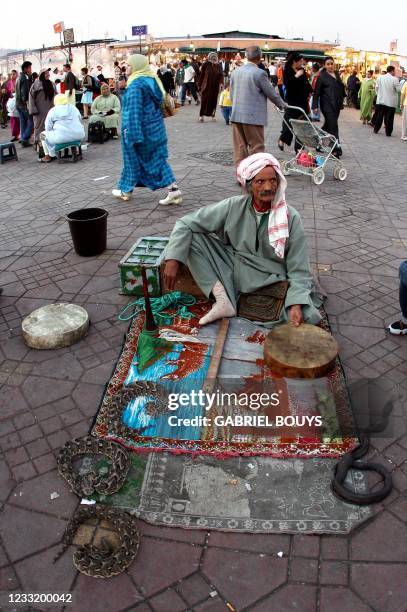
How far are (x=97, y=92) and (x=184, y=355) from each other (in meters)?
14.5

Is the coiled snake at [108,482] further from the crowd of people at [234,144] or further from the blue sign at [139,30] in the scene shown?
the blue sign at [139,30]

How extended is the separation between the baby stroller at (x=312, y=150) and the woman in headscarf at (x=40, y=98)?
5552 millimetres

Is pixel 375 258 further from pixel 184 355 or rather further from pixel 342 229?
pixel 184 355

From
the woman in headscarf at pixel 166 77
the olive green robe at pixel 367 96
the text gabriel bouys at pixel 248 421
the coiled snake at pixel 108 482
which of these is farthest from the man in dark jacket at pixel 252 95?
the woman in headscarf at pixel 166 77

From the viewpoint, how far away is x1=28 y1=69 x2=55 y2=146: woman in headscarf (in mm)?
10156

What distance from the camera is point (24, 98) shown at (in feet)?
35.0

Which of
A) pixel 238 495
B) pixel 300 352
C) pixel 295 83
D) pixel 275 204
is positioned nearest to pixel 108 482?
pixel 238 495

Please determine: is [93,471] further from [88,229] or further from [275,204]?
[88,229]

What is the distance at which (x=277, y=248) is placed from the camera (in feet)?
11.2

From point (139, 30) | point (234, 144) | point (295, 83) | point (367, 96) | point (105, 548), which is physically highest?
point (139, 30)

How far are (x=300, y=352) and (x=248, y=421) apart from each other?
1.65 feet

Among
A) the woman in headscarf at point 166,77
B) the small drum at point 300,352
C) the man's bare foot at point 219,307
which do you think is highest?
the woman in headscarf at point 166,77

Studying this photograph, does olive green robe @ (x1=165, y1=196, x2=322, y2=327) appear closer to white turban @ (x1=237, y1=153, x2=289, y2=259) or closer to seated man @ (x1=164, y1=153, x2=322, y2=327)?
seated man @ (x1=164, y1=153, x2=322, y2=327)

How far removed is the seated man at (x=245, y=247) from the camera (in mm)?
3346
